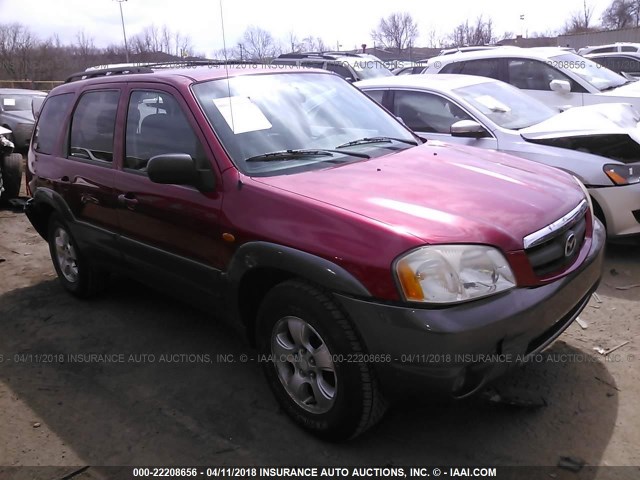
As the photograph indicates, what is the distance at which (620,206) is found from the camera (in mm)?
4613

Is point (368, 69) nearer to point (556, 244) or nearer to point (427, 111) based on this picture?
point (427, 111)

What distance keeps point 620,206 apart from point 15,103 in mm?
12907

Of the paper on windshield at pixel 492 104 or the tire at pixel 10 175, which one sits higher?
the paper on windshield at pixel 492 104

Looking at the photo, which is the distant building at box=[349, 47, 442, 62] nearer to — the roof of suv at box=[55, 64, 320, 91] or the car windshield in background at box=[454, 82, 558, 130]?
the car windshield in background at box=[454, 82, 558, 130]

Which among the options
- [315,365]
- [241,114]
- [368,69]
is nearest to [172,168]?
[241,114]

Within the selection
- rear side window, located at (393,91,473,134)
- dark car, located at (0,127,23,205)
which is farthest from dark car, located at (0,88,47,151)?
rear side window, located at (393,91,473,134)

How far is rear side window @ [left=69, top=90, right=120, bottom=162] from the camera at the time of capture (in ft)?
12.7

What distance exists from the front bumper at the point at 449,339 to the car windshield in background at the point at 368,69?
42.3 ft

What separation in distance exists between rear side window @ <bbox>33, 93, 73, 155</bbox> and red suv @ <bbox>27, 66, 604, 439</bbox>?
1.60 feet

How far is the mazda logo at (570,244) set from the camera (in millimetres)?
2676

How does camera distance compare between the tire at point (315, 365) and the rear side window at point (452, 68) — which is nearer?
the tire at point (315, 365)

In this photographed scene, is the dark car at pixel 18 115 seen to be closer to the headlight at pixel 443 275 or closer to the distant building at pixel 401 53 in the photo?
the headlight at pixel 443 275

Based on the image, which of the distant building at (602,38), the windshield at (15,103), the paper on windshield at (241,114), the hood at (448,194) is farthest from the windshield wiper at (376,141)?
the distant building at (602,38)

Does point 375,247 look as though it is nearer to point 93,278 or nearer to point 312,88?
point 312,88
